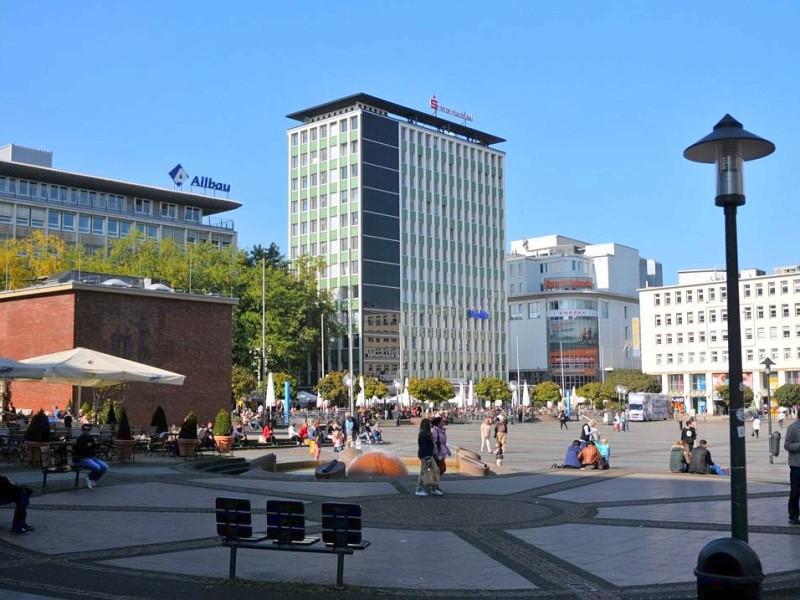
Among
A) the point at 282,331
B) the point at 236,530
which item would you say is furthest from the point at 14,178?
the point at 236,530

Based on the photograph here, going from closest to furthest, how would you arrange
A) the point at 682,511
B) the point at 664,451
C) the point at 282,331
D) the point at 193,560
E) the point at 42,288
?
the point at 193,560
the point at 682,511
the point at 664,451
the point at 42,288
the point at 282,331

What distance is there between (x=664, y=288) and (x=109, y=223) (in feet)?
253

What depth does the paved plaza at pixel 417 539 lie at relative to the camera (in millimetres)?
9487

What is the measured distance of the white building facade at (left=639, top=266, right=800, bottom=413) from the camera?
11550 cm

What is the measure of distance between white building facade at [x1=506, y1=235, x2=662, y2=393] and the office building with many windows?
189ft

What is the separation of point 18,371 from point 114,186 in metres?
81.7

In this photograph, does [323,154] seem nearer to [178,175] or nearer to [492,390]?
[178,175]

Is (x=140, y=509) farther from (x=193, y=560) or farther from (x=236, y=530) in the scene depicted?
(x=236, y=530)

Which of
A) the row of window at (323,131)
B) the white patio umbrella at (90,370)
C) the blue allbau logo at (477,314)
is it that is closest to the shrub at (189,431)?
the white patio umbrella at (90,370)

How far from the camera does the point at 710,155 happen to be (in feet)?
30.0

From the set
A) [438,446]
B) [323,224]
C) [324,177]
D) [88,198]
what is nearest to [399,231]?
[323,224]

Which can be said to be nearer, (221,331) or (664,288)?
(221,331)


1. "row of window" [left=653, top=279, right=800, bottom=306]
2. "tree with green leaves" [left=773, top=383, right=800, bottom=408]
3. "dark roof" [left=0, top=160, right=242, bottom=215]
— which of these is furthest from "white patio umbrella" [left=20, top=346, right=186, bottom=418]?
"row of window" [left=653, top=279, right=800, bottom=306]

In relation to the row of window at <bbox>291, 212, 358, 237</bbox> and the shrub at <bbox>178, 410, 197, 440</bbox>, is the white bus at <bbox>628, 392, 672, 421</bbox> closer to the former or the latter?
the row of window at <bbox>291, 212, 358, 237</bbox>
